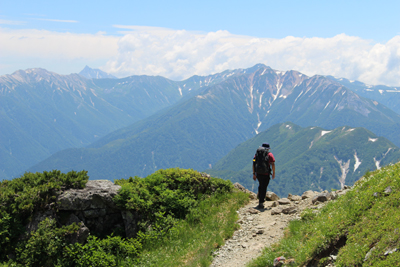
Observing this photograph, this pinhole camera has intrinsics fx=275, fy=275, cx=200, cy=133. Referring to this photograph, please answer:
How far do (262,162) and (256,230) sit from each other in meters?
3.97

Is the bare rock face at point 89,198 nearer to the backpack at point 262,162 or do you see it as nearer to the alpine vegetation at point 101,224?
the alpine vegetation at point 101,224

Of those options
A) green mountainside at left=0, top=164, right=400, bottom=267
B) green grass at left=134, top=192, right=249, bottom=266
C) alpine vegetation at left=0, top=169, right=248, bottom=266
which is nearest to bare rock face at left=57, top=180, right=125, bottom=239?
alpine vegetation at left=0, top=169, right=248, bottom=266

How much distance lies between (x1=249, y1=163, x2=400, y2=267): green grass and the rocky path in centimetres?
92

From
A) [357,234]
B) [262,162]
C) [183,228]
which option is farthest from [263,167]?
[357,234]

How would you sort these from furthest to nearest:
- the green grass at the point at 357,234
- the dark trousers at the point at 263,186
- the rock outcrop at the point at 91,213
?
Result: the dark trousers at the point at 263,186
the rock outcrop at the point at 91,213
the green grass at the point at 357,234

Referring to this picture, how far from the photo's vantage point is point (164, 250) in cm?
1116

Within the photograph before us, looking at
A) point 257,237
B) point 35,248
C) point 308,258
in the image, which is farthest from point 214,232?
point 35,248

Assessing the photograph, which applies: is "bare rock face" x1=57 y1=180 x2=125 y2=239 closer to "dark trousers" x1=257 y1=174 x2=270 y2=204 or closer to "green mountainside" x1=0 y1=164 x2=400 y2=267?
"green mountainside" x1=0 y1=164 x2=400 y2=267

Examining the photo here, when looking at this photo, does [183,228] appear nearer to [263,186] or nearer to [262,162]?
[263,186]

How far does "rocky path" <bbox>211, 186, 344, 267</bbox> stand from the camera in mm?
9969

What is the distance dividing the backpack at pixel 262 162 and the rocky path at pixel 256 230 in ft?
6.38

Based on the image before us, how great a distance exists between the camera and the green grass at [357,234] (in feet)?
20.0

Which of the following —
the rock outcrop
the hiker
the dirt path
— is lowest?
the dirt path

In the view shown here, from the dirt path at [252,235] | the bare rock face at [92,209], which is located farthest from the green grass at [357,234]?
the bare rock face at [92,209]
